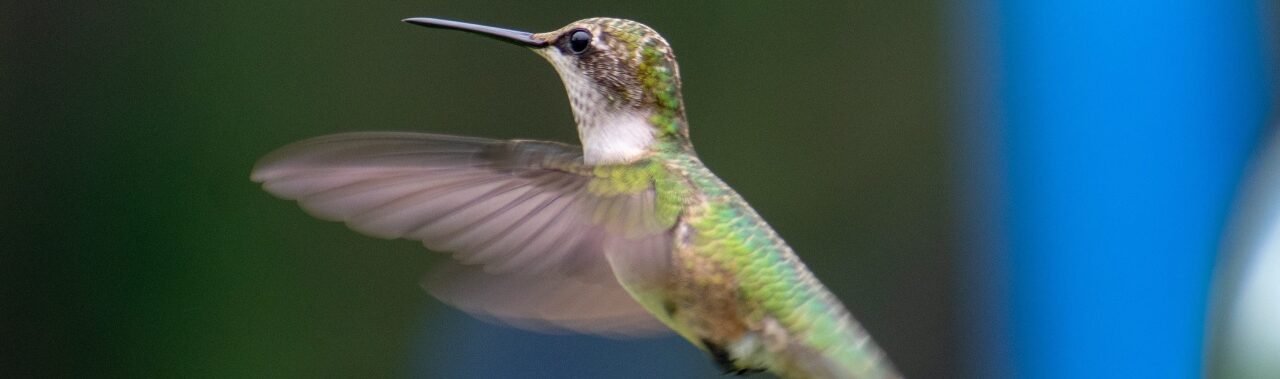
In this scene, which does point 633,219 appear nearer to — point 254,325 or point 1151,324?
point 1151,324

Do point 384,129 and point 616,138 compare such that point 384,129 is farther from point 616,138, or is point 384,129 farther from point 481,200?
point 481,200

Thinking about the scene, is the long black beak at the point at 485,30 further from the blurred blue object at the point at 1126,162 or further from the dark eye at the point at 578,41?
the blurred blue object at the point at 1126,162

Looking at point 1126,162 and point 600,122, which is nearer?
point 600,122

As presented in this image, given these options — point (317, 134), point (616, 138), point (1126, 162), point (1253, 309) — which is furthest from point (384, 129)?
point (1253, 309)

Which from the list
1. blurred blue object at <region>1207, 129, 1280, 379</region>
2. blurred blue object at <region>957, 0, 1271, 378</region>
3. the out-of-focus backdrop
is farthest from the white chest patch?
the out-of-focus backdrop

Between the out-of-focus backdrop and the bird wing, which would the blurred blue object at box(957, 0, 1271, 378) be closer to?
the out-of-focus backdrop

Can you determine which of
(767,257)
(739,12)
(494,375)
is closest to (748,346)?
(767,257)

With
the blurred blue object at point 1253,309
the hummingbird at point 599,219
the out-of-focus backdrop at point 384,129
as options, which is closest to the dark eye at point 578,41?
the hummingbird at point 599,219

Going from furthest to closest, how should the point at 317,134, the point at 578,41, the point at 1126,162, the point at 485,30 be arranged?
the point at 317,134 < the point at 1126,162 < the point at 578,41 < the point at 485,30

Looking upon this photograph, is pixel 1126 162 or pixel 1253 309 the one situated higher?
pixel 1253 309
